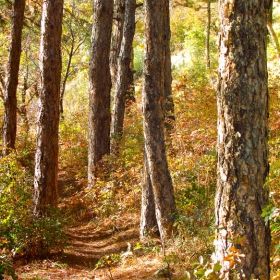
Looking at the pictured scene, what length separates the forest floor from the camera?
21.0 feet

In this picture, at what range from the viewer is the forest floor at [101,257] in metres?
6.41

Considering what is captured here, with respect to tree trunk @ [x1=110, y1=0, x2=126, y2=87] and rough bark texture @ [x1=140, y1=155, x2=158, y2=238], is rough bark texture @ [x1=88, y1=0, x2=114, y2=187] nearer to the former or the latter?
tree trunk @ [x1=110, y1=0, x2=126, y2=87]

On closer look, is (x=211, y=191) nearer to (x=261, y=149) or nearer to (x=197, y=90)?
(x=261, y=149)

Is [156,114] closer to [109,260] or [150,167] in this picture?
[150,167]

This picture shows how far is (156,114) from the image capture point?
22.2 feet

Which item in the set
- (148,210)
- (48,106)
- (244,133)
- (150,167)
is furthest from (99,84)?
(244,133)

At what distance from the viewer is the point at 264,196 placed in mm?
3863

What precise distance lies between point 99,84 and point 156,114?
474 centimetres

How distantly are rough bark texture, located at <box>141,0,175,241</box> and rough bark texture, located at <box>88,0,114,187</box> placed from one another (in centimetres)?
449

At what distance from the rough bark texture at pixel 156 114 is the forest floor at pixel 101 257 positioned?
635 millimetres

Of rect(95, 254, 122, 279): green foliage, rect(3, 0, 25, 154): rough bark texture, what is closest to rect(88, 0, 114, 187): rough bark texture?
rect(3, 0, 25, 154): rough bark texture

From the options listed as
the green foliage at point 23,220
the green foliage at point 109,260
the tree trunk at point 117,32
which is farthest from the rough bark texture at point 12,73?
the green foliage at point 109,260

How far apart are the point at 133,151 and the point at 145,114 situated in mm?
4488

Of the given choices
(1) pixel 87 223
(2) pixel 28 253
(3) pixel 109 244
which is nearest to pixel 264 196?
(2) pixel 28 253
